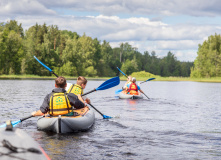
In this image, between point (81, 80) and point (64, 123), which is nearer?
point (64, 123)

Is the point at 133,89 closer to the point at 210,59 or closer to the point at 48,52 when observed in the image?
the point at 48,52

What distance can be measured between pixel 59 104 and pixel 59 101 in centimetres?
9

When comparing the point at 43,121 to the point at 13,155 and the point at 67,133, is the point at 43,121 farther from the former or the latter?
the point at 13,155

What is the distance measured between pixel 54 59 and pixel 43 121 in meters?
59.1

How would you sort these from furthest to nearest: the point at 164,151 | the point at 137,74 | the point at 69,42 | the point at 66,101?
the point at 137,74 → the point at 69,42 → the point at 66,101 → the point at 164,151

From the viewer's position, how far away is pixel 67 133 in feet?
25.5

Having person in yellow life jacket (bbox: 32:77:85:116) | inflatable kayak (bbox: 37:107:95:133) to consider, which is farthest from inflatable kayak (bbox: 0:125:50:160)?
inflatable kayak (bbox: 37:107:95:133)

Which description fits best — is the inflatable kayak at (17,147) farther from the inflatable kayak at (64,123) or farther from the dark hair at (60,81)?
the inflatable kayak at (64,123)

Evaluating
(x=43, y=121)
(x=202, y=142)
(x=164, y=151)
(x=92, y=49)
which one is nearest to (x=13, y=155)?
(x=164, y=151)

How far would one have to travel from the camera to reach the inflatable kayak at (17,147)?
2896mm

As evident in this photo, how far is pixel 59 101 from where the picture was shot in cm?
729

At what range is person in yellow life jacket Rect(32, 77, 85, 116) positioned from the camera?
7.14 m

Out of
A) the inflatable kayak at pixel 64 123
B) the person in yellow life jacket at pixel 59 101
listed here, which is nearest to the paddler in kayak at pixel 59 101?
the person in yellow life jacket at pixel 59 101

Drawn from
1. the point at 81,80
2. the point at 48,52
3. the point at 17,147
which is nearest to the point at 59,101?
the point at 81,80
